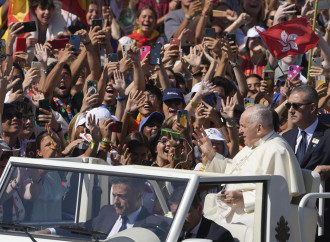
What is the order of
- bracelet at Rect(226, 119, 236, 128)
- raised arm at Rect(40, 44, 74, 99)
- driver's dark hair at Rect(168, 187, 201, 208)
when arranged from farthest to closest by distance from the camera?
raised arm at Rect(40, 44, 74, 99) → bracelet at Rect(226, 119, 236, 128) → driver's dark hair at Rect(168, 187, 201, 208)

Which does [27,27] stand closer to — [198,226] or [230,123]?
[230,123]

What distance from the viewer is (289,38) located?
41.7 feet

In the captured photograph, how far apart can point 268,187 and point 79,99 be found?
20.3ft

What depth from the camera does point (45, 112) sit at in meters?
10.6

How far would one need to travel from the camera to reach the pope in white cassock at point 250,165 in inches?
270

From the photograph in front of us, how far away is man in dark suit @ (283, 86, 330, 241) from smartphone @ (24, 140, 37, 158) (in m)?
2.77

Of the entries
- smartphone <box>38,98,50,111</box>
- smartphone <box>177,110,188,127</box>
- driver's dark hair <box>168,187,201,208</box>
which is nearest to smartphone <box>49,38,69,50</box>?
smartphone <box>38,98,50,111</box>

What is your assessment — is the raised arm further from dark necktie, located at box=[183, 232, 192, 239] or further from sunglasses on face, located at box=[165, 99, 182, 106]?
dark necktie, located at box=[183, 232, 192, 239]

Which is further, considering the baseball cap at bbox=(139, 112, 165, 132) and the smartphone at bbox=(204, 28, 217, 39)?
the smartphone at bbox=(204, 28, 217, 39)

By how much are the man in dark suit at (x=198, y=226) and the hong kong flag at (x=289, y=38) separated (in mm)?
6292

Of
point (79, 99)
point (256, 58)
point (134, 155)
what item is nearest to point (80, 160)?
point (134, 155)

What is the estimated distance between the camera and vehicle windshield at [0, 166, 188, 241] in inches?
253

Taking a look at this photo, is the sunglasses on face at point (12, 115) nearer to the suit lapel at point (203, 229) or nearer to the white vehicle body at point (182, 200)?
the white vehicle body at point (182, 200)

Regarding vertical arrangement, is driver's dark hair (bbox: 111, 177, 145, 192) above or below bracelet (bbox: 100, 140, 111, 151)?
above
